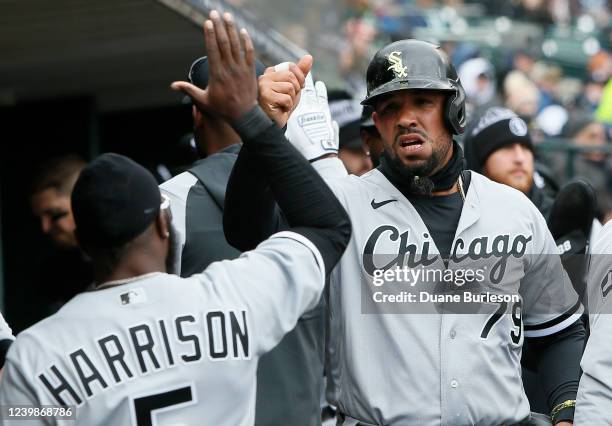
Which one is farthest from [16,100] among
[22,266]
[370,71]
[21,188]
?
[370,71]

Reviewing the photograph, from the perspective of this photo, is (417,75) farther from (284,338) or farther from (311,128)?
(284,338)

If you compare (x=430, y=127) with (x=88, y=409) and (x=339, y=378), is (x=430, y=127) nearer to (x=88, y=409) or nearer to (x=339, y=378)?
(x=339, y=378)

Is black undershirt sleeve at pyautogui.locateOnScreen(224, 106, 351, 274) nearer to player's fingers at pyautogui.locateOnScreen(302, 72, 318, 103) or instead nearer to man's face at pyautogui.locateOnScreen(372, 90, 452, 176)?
man's face at pyautogui.locateOnScreen(372, 90, 452, 176)

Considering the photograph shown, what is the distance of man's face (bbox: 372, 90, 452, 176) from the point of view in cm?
361

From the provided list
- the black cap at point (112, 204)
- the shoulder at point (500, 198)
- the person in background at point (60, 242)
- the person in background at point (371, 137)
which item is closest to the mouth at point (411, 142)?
the shoulder at point (500, 198)

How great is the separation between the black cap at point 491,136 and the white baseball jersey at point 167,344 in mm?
2702

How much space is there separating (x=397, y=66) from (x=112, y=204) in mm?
1326

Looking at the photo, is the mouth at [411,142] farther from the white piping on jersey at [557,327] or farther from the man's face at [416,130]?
the white piping on jersey at [557,327]

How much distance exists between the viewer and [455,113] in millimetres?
3686

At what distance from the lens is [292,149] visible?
2.89 metres

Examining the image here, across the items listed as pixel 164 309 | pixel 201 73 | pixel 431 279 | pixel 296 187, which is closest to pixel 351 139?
pixel 201 73

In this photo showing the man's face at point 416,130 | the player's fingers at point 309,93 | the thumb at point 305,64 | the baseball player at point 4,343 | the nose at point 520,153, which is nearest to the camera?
the thumb at point 305,64

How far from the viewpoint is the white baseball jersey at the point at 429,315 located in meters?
3.39

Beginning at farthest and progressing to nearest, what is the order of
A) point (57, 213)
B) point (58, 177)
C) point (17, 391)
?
point (58, 177), point (57, 213), point (17, 391)
